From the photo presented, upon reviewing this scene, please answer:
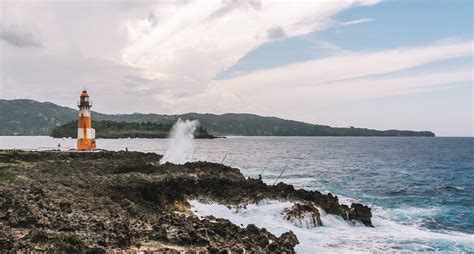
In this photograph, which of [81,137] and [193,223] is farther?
[81,137]

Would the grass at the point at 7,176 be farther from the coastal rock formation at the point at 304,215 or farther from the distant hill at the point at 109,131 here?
the distant hill at the point at 109,131

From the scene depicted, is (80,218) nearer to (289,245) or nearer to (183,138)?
(289,245)

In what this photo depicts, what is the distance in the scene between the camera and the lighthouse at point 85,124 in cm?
4809

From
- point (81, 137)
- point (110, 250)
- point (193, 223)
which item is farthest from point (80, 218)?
point (81, 137)

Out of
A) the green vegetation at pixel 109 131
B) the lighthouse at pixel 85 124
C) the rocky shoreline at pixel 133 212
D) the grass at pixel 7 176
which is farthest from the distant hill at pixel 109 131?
the rocky shoreline at pixel 133 212

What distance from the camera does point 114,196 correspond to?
818 inches

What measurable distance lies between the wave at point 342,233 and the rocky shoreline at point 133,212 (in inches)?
28.2

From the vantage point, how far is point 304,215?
2355cm

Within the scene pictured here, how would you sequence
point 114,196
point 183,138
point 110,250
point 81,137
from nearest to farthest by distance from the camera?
point 110,250, point 114,196, point 81,137, point 183,138

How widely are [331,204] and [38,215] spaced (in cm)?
1665

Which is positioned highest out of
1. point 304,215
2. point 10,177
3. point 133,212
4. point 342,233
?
point 10,177

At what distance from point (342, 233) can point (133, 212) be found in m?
11.1

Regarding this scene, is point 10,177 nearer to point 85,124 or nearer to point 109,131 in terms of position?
point 85,124

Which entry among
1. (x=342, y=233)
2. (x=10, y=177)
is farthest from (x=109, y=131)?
(x=342, y=233)
